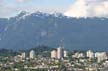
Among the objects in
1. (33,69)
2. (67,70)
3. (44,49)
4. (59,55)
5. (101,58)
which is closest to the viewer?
(67,70)

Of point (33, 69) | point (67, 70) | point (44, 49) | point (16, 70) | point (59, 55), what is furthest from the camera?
point (44, 49)

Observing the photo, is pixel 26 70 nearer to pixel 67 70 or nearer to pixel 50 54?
pixel 67 70

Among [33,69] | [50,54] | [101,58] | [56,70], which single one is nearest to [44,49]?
[50,54]

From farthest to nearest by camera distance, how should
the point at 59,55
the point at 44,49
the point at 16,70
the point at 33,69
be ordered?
the point at 44,49
the point at 59,55
the point at 33,69
the point at 16,70

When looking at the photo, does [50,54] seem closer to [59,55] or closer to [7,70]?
[59,55]

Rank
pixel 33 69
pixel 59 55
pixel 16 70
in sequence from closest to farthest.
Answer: pixel 16 70
pixel 33 69
pixel 59 55

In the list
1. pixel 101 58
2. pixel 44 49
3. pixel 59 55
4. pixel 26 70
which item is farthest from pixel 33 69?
pixel 44 49

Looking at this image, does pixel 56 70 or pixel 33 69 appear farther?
pixel 33 69

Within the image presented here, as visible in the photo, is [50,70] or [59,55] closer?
[50,70]
